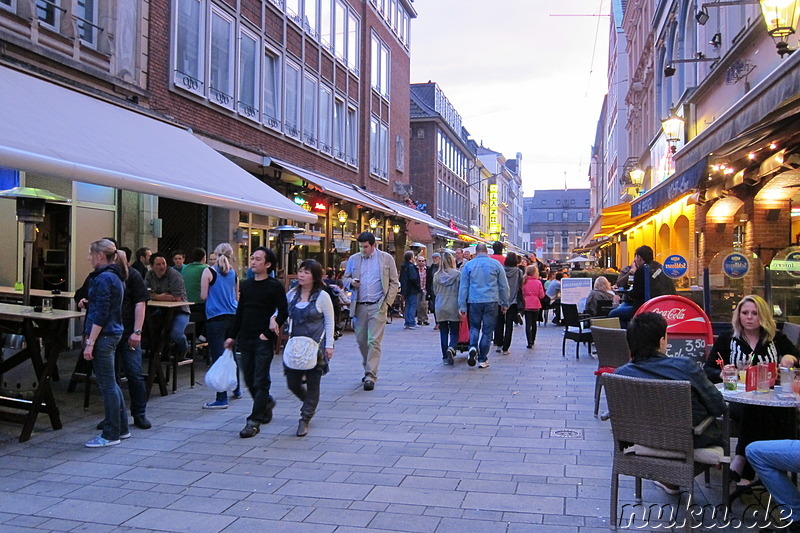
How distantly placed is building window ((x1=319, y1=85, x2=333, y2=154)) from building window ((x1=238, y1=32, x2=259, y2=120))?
4.04m

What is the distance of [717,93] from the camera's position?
41.4 feet

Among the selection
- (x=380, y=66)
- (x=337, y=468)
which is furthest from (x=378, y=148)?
(x=337, y=468)

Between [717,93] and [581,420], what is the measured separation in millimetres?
8827

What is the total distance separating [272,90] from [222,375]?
39.5 ft

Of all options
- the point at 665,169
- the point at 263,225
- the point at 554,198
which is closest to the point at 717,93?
the point at 665,169

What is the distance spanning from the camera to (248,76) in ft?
51.3

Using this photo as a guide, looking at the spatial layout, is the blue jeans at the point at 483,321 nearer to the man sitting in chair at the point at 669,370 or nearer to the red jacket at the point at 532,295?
the red jacket at the point at 532,295


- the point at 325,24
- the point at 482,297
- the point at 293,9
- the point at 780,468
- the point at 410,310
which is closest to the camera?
the point at 780,468

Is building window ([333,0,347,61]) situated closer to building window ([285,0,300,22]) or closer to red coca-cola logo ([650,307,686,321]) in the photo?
building window ([285,0,300,22])

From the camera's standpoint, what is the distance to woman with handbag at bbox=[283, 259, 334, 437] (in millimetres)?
6000

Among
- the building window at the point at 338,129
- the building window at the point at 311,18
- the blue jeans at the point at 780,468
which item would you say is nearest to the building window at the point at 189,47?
the building window at the point at 311,18

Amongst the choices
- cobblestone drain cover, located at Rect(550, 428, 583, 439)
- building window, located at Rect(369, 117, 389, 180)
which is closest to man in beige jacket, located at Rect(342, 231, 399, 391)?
cobblestone drain cover, located at Rect(550, 428, 583, 439)

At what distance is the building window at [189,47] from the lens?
12.8 meters

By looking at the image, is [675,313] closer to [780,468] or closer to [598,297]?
[780,468]
